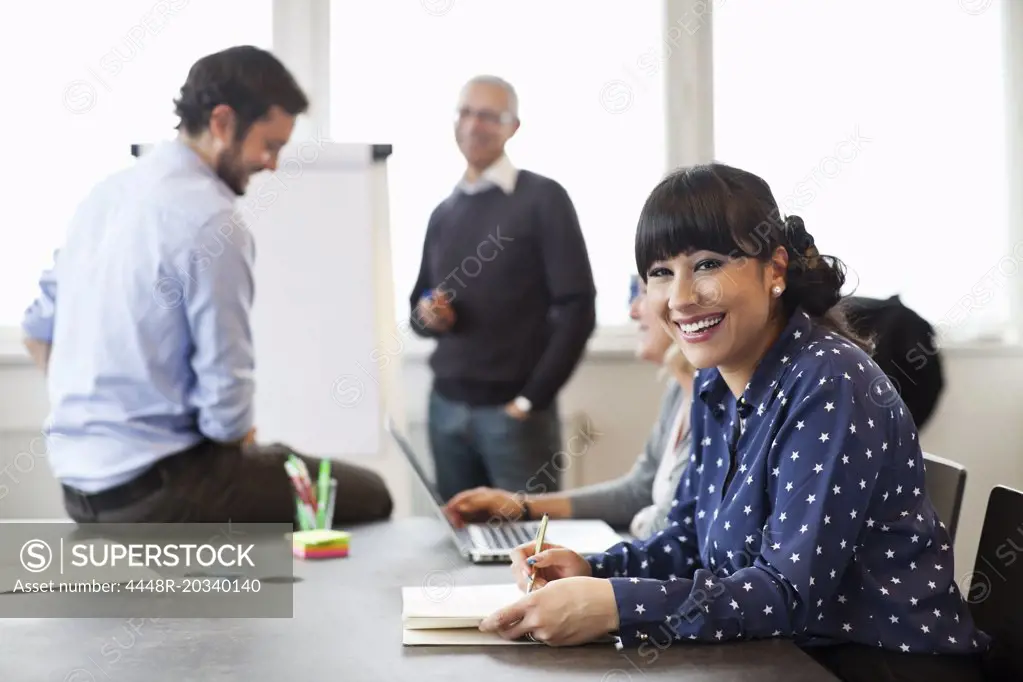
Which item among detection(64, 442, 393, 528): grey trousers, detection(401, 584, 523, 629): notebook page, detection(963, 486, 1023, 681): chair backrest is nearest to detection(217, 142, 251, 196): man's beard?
detection(64, 442, 393, 528): grey trousers

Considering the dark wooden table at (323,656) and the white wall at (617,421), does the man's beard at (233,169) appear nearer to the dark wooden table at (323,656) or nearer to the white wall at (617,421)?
the white wall at (617,421)

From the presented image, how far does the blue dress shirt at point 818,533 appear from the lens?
1.24m

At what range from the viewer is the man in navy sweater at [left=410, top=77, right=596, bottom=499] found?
324cm

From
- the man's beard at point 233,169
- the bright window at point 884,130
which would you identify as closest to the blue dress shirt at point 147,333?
the man's beard at point 233,169

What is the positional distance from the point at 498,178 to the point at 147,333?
4.52 feet

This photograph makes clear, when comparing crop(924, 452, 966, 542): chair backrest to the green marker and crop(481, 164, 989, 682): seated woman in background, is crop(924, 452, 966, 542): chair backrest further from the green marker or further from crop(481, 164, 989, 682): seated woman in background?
the green marker

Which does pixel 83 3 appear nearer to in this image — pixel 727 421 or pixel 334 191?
pixel 334 191

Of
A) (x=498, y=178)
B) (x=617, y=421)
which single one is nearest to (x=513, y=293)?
(x=498, y=178)

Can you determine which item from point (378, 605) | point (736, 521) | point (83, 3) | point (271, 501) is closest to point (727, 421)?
point (736, 521)

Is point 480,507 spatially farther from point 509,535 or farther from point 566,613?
point 566,613

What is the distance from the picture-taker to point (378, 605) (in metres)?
1.45

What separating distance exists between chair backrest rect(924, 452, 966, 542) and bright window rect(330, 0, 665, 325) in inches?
84.5

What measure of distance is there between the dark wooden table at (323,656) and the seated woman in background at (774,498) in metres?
0.04

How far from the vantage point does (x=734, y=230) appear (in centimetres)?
139
